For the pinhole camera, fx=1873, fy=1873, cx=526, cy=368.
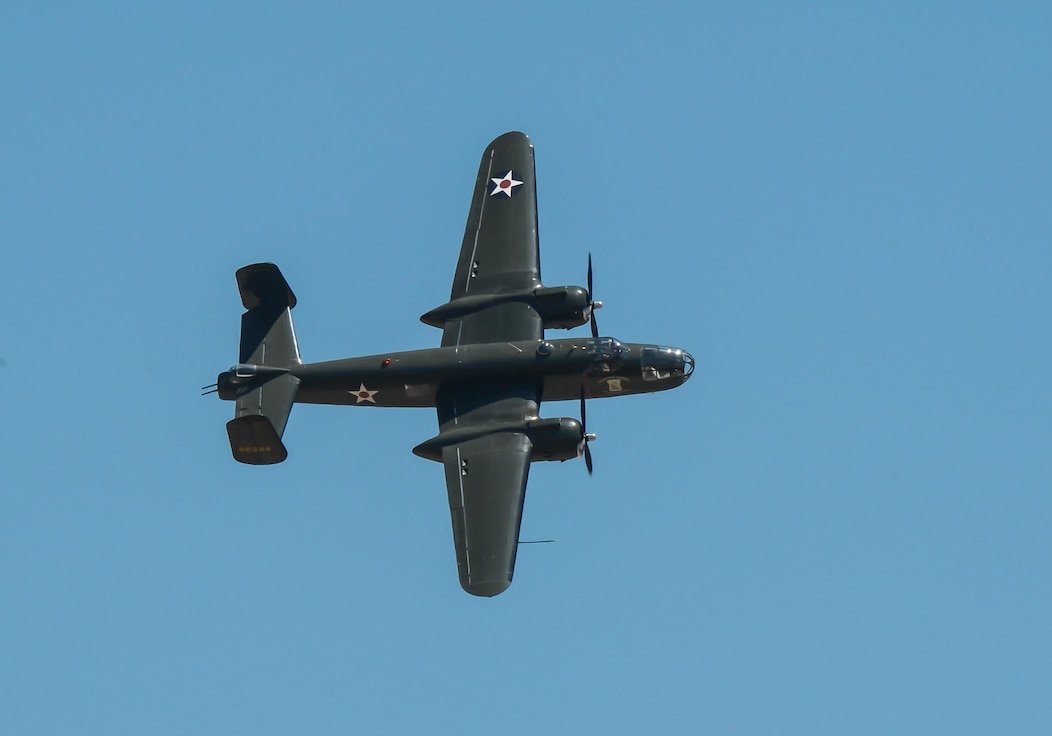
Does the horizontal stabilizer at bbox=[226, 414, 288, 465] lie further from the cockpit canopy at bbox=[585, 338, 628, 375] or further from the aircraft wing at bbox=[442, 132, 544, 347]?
the cockpit canopy at bbox=[585, 338, 628, 375]

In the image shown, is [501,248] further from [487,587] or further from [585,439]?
[487,587]

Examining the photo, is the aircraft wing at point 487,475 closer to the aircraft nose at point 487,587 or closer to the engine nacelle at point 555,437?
the aircraft nose at point 487,587

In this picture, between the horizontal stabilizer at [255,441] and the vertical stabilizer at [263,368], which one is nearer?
the horizontal stabilizer at [255,441]

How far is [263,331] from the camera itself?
59.8 m

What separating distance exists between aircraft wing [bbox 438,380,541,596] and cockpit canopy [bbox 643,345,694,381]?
3628mm

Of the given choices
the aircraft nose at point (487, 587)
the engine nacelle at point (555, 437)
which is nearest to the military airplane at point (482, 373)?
the engine nacelle at point (555, 437)

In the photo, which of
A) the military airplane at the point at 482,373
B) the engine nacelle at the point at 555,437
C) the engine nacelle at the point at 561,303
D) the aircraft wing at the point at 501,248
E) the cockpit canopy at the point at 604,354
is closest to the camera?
the military airplane at the point at 482,373

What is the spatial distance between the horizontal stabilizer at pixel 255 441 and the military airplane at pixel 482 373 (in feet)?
0.10

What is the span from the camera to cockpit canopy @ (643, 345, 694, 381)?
58688 mm

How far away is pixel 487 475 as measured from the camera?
183ft

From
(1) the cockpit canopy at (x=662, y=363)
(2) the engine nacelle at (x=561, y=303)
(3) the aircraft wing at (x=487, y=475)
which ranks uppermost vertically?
(2) the engine nacelle at (x=561, y=303)

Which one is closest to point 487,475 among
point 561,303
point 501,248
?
point 561,303

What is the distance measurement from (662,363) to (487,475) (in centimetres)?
704

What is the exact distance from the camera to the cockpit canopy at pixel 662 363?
58.7 meters
